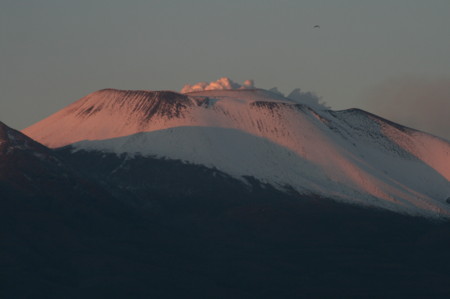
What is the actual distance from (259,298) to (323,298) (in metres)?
13.1

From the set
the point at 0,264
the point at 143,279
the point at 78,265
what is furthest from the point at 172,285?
the point at 0,264

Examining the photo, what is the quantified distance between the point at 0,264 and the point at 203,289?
40521 millimetres

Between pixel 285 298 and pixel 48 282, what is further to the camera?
pixel 285 298

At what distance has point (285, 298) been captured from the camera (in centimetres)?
19988

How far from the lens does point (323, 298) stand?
19975 cm

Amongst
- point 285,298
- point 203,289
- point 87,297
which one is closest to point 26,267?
point 87,297

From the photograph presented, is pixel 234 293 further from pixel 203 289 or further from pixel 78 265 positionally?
pixel 78 265

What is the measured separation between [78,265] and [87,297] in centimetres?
1699

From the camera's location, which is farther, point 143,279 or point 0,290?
point 143,279

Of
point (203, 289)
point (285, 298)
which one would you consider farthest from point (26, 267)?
point (285, 298)

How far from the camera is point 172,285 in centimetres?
19900

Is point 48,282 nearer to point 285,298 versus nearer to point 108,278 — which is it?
point 108,278

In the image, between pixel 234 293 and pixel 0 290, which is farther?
pixel 234 293

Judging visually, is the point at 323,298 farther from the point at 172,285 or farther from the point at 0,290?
the point at 0,290
